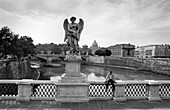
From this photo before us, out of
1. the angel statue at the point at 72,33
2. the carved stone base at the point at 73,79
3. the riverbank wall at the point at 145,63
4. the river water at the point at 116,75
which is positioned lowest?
the river water at the point at 116,75

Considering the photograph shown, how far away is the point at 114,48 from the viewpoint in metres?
108

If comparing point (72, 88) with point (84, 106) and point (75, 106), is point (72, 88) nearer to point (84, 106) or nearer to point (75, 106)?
point (75, 106)

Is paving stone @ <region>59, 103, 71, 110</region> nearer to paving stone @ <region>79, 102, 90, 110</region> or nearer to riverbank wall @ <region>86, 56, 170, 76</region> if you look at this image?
paving stone @ <region>79, 102, 90, 110</region>

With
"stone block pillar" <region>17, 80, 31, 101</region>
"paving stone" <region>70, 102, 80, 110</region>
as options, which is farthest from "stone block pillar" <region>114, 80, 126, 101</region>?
"stone block pillar" <region>17, 80, 31, 101</region>

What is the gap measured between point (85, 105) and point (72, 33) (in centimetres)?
358

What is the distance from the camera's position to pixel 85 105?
554cm

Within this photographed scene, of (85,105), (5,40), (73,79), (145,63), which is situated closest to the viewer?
(85,105)

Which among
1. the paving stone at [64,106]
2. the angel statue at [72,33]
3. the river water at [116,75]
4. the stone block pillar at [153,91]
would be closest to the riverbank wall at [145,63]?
the river water at [116,75]

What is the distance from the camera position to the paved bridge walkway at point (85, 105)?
17.1 feet

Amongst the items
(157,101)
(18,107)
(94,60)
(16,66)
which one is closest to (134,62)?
(94,60)

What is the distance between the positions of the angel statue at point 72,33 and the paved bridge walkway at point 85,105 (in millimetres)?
2618

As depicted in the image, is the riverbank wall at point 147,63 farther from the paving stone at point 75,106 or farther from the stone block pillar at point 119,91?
the paving stone at point 75,106

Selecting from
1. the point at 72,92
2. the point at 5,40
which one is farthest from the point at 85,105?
the point at 5,40

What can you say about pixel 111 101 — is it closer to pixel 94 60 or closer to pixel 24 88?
pixel 24 88
